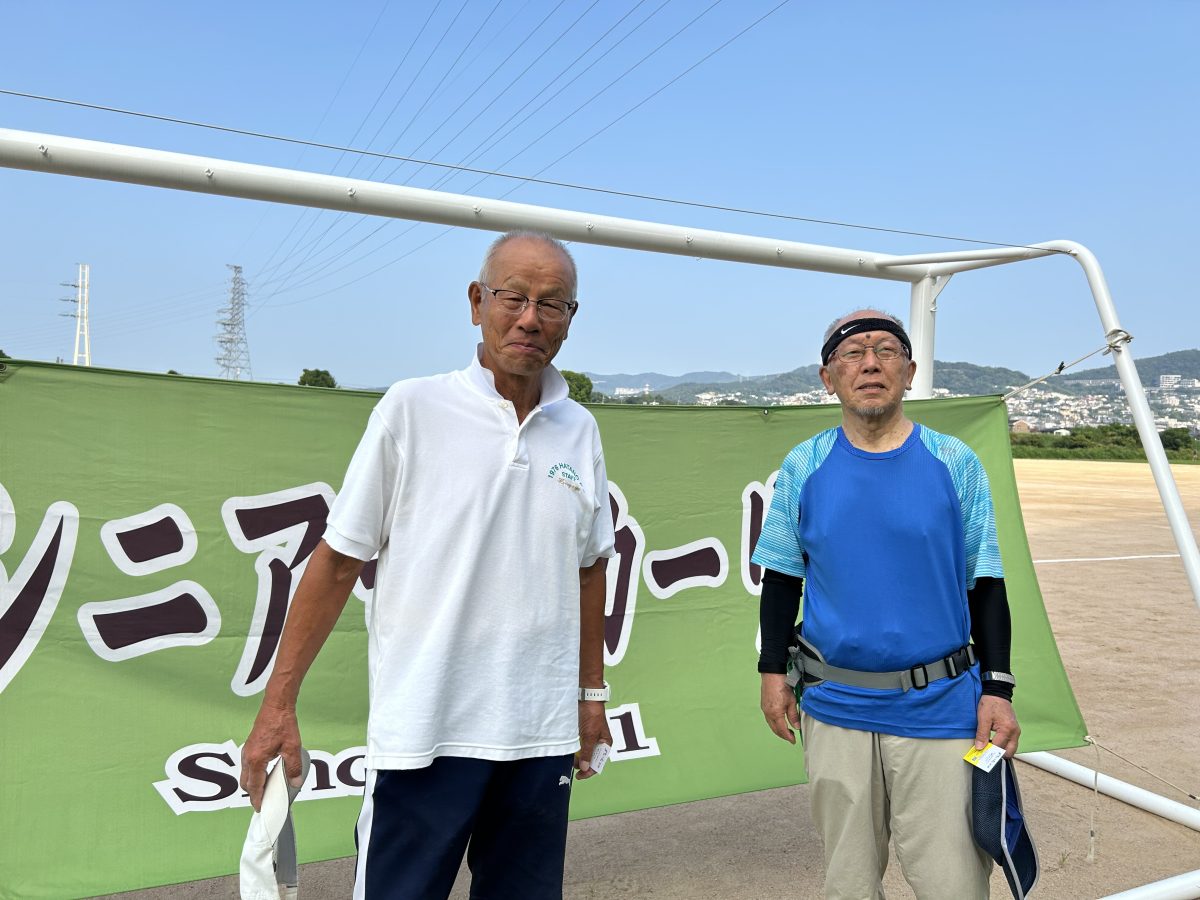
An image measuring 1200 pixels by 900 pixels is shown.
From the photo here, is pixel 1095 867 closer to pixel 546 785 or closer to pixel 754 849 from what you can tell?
pixel 754 849

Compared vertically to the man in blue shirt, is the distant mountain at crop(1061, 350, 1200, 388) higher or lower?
higher

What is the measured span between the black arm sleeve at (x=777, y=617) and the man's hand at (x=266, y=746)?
1199 mm

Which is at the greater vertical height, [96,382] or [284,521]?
[96,382]

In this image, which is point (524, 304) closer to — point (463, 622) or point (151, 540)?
point (463, 622)

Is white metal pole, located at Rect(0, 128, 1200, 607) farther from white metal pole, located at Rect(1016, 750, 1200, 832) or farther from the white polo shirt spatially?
the white polo shirt

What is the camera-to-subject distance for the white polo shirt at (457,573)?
5.41 feet

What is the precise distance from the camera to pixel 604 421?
10.7ft

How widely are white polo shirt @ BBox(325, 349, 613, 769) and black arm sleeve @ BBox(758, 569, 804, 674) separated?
752 mm

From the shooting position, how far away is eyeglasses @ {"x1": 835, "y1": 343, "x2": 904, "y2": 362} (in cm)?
220

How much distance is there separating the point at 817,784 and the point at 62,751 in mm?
2133

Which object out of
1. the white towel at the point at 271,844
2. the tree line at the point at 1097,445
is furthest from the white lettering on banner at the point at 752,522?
the tree line at the point at 1097,445

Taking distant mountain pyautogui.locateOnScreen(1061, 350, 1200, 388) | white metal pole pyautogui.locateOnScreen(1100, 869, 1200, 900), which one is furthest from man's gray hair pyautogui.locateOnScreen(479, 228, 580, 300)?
distant mountain pyautogui.locateOnScreen(1061, 350, 1200, 388)

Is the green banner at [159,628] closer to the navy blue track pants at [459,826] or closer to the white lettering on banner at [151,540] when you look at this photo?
the white lettering on banner at [151,540]

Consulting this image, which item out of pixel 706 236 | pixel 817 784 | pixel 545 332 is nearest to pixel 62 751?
pixel 545 332
